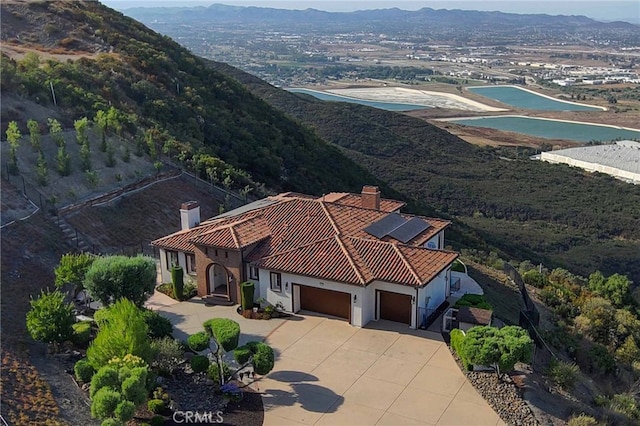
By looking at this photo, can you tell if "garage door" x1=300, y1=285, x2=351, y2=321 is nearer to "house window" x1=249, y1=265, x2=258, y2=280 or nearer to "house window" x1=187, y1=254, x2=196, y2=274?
"house window" x1=249, y1=265, x2=258, y2=280

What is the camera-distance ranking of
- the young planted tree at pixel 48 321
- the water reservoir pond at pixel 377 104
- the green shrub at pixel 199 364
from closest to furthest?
the young planted tree at pixel 48 321 < the green shrub at pixel 199 364 < the water reservoir pond at pixel 377 104

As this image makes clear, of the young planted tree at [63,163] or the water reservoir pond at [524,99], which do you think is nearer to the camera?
the young planted tree at [63,163]

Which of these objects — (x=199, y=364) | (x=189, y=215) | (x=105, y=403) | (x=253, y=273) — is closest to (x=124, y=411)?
(x=105, y=403)

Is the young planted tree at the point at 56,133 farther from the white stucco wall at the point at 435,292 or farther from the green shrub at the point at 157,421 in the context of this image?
the green shrub at the point at 157,421

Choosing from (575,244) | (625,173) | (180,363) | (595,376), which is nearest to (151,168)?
(180,363)

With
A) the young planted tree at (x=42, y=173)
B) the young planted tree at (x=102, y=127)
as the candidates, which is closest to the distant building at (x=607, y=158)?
the young planted tree at (x=102, y=127)

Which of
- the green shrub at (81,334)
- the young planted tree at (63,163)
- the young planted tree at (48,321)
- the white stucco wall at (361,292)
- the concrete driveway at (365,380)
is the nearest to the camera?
the concrete driveway at (365,380)
